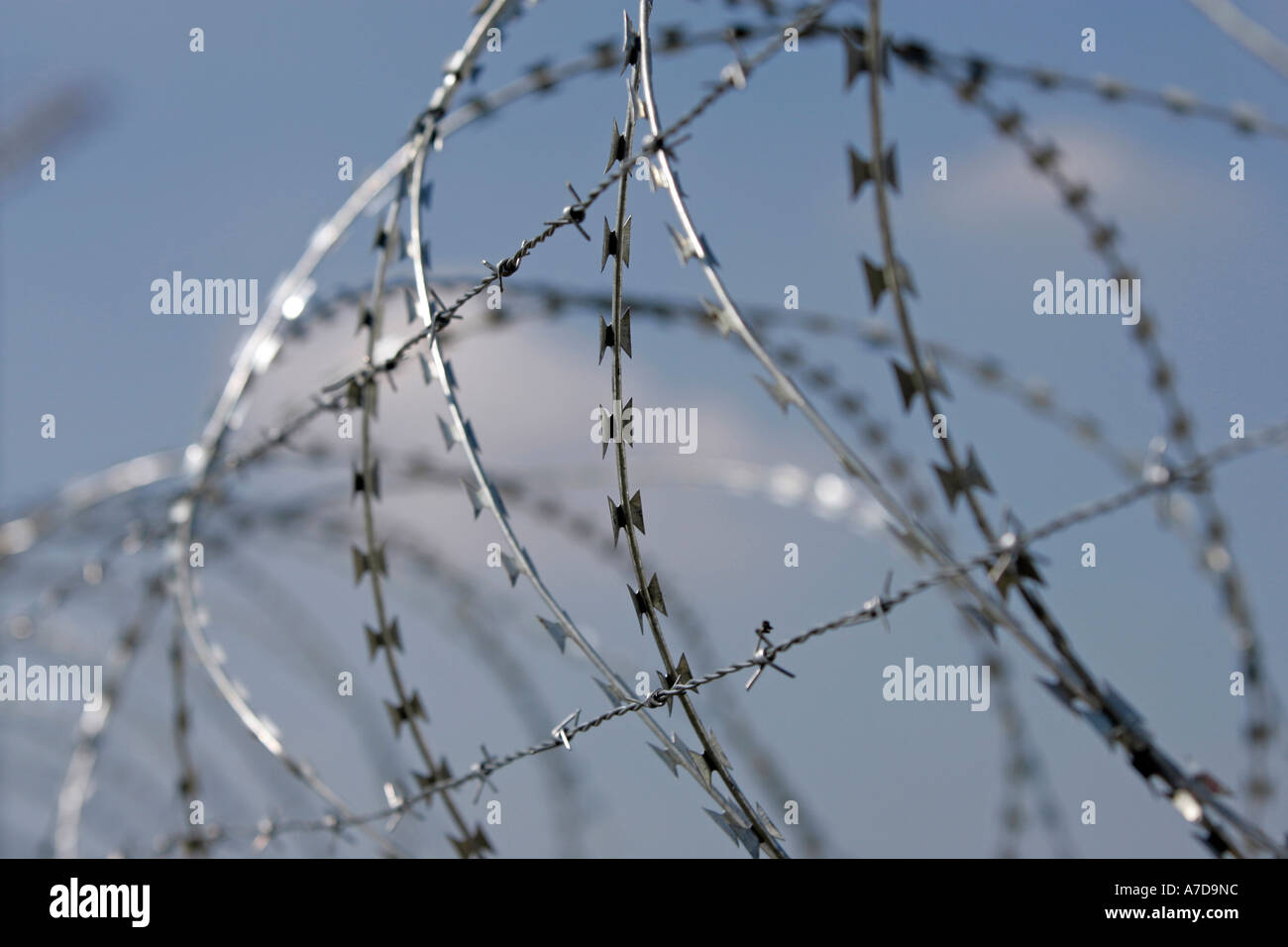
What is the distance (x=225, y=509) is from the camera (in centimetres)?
1223

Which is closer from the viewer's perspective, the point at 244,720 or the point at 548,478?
the point at 244,720

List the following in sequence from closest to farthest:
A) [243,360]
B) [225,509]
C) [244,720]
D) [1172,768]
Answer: [1172,768]
[244,720]
[243,360]
[225,509]

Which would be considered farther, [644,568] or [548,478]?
[548,478]

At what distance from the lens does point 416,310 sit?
17.4 feet

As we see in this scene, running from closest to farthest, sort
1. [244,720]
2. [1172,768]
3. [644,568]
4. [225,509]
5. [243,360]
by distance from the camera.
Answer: [1172,768], [644,568], [244,720], [243,360], [225,509]

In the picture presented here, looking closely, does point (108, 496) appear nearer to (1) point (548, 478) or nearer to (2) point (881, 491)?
(1) point (548, 478)
